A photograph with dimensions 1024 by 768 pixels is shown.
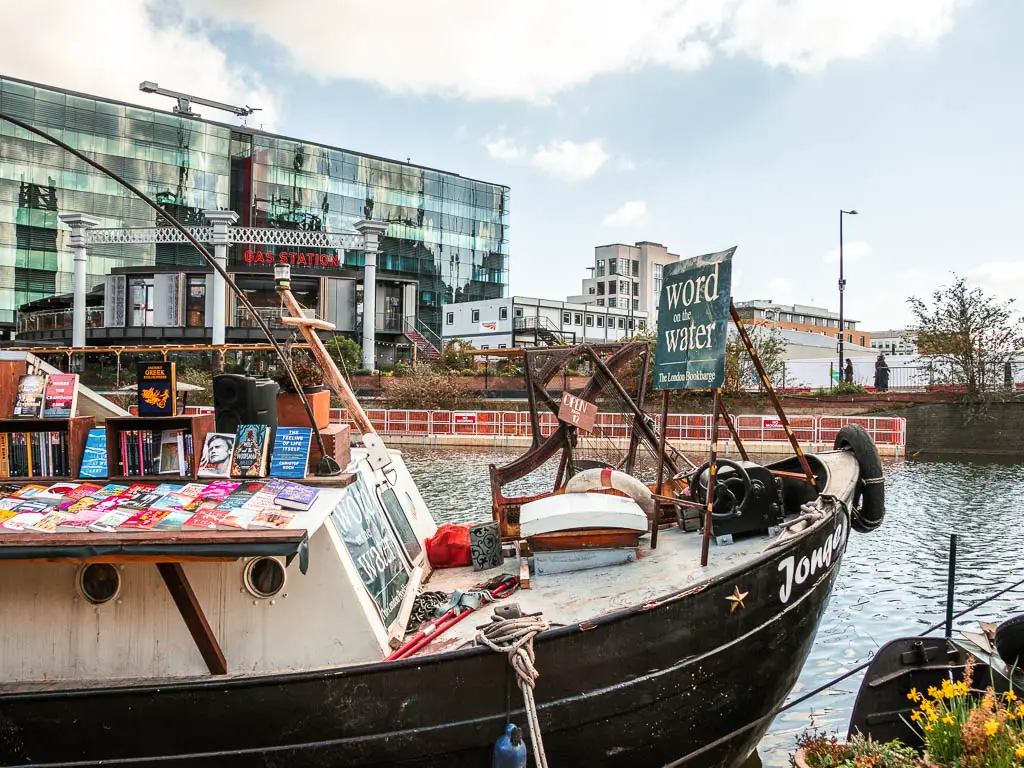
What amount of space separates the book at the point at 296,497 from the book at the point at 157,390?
3.71ft

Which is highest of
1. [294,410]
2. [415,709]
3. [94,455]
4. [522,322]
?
[522,322]

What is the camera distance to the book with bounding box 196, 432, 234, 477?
6.08 m

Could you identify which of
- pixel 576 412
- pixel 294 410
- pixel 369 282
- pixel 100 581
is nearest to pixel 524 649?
pixel 100 581

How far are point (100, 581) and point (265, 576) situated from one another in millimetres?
1125

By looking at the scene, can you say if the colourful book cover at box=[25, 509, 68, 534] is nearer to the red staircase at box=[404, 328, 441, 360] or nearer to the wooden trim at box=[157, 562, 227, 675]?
the wooden trim at box=[157, 562, 227, 675]

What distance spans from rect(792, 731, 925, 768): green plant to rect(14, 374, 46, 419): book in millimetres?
5885

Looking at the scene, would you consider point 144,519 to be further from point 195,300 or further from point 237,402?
point 195,300

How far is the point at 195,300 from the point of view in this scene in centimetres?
5578

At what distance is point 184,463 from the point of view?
239 inches

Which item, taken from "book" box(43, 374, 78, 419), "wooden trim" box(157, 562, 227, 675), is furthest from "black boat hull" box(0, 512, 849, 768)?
"book" box(43, 374, 78, 419)

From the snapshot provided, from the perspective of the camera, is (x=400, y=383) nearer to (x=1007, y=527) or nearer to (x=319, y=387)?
(x=1007, y=527)

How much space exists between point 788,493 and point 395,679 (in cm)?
534

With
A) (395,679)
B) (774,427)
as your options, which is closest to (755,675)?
(395,679)

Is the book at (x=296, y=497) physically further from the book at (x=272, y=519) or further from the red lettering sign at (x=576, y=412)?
the red lettering sign at (x=576, y=412)
